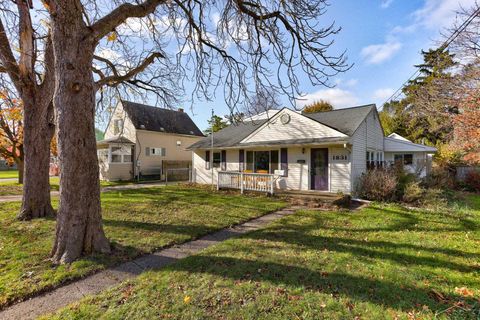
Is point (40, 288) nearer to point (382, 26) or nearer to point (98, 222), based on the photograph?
point (98, 222)

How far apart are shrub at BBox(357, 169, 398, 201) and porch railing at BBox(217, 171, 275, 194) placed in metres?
4.24

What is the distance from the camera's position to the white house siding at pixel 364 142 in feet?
36.3

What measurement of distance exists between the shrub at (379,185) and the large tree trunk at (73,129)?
34.2 feet

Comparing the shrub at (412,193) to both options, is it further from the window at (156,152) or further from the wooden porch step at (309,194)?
the window at (156,152)

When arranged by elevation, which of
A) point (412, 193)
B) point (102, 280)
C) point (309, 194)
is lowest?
point (102, 280)

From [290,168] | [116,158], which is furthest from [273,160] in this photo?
[116,158]

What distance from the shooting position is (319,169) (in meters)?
11.7

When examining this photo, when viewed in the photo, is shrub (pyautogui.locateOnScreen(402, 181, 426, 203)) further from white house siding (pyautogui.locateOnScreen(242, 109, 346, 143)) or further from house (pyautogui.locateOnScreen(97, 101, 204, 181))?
house (pyautogui.locateOnScreen(97, 101, 204, 181))

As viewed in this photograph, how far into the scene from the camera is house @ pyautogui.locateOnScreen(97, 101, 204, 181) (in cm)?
1902

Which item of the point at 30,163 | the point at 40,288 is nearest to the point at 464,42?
the point at 40,288

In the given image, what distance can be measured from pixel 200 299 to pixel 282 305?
1059 millimetres

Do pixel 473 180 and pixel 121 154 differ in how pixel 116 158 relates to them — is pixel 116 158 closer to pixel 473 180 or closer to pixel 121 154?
pixel 121 154

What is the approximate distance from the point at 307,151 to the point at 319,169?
1144 mm

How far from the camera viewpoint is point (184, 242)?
5.17 m
